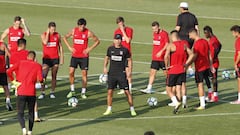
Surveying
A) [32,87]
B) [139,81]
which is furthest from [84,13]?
[32,87]

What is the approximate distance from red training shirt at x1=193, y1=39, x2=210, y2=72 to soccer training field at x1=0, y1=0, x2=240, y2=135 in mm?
1259

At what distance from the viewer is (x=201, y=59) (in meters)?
24.1

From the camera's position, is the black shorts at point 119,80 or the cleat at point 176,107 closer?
the black shorts at point 119,80

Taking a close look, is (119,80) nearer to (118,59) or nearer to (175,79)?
(118,59)

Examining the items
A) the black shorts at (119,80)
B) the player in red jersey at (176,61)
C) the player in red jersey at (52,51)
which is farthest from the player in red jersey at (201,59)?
the player in red jersey at (52,51)

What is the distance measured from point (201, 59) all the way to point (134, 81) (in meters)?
5.74

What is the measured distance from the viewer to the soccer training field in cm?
2167

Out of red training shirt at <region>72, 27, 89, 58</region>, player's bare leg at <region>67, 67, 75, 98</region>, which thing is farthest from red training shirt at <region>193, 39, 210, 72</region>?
player's bare leg at <region>67, 67, 75, 98</region>

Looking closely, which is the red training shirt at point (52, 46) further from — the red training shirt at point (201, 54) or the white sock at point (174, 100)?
the red training shirt at point (201, 54)

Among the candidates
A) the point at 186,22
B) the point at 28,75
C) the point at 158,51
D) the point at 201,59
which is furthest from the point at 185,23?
the point at 28,75

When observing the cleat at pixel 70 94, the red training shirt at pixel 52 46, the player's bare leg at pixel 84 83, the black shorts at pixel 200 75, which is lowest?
the cleat at pixel 70 94

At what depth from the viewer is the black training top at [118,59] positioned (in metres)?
22.8

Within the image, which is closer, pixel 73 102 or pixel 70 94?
pixel 73 102

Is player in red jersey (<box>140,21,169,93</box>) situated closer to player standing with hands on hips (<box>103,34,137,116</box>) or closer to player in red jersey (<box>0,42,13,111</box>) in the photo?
player standing with hands on hips (<box>103,34,137,116</box>)
